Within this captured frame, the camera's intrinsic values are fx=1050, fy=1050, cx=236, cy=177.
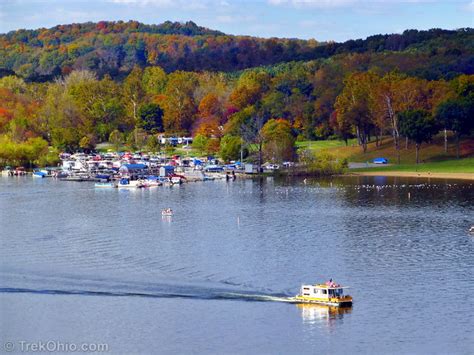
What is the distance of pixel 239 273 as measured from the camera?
197 feet

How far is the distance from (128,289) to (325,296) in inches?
421

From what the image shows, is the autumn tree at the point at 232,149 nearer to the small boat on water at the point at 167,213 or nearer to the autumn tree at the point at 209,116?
the autumn tree at the point at 209,116

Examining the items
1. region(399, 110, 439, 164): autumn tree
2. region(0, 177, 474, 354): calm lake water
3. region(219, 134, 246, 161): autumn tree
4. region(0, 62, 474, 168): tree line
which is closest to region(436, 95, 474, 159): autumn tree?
region(0, 62, 474, 168): tree line

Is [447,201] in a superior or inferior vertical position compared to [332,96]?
inferior

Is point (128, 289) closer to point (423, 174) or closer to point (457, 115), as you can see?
point (423, 174)

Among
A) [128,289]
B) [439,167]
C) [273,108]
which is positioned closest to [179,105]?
[273,108]

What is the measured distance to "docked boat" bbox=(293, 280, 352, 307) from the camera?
5234 cm

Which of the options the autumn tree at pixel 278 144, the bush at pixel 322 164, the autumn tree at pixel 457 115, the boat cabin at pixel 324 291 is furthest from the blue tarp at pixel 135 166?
the boat cabin at pixel 324 291

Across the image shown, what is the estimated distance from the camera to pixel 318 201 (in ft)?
320

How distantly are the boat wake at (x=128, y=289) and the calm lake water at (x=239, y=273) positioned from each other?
109 millimetres

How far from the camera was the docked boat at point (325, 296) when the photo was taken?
52.3 metres

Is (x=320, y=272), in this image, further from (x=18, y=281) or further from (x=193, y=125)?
(x=193, y=125)

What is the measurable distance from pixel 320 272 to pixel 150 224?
25412 mm

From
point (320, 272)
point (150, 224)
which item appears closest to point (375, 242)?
point (320, 272)
